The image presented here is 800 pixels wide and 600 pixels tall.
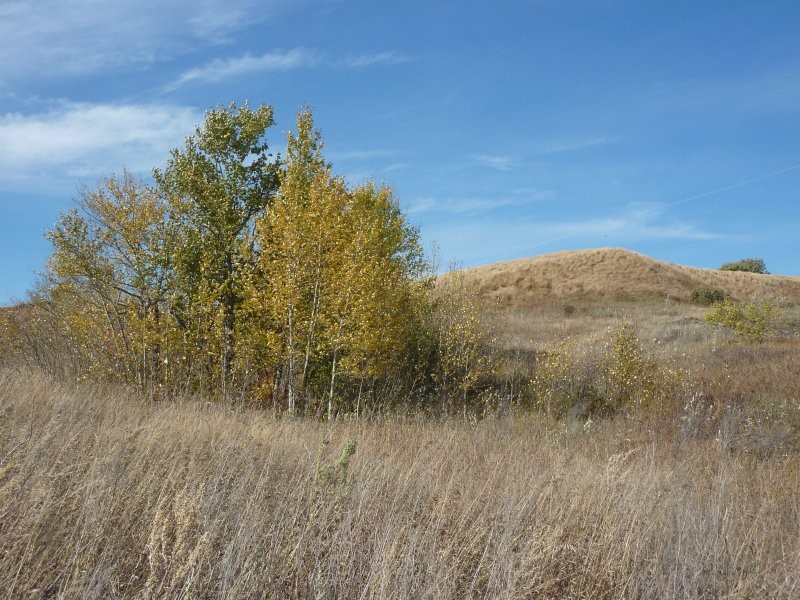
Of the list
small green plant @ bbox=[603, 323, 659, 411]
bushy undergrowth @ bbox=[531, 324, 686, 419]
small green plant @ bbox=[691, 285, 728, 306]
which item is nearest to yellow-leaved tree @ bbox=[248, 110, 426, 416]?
bushy undergrowth @ bbox=[531, 324, 686, 419]

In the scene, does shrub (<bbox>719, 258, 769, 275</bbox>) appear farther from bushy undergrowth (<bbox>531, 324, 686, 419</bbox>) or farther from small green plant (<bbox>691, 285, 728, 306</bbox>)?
bushy undergrowth (<bbox>531, 324, 686, 419</bbox>)

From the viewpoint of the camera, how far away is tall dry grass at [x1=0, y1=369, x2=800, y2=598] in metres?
4.30

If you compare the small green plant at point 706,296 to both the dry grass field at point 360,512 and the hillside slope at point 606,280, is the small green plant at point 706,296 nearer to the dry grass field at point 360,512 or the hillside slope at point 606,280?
the hillside slope at point 606,280

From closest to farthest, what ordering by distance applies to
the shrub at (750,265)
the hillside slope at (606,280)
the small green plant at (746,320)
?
1. the small green plant at (746,320)
2. the hillside slope at (606,280)
3. the shrub at (750,265)

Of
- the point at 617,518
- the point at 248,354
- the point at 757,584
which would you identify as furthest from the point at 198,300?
the point at 757,584

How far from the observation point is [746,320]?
111ft

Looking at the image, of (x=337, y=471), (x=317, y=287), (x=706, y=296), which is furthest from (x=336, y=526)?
(x=706, y=296)

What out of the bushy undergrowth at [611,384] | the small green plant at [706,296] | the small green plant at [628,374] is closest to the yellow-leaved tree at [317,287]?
the bushy undergrowth at [611,384]

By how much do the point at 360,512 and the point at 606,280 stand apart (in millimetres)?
64121

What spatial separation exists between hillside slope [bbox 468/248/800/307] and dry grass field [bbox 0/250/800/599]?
48754 mm

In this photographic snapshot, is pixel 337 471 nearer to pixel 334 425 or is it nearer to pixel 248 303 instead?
pixel 334 425

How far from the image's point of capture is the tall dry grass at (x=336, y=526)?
4.30m

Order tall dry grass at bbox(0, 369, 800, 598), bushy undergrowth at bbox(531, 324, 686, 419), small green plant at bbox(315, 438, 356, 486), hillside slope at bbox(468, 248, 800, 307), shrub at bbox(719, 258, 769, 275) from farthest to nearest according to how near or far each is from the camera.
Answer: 1. shrub at bbox(719, 258, 769, 275)
2. hillside slope at bbox(468, 248, 800, 307)
3. bushy undergrowth at bbox(531, 324, 686, 419)
4. small green plant at bbox(315, 438, 356, 486)
5. tall dry grass at bbox(0, 369, 800, 598)

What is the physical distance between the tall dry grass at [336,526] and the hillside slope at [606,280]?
51475 mm
